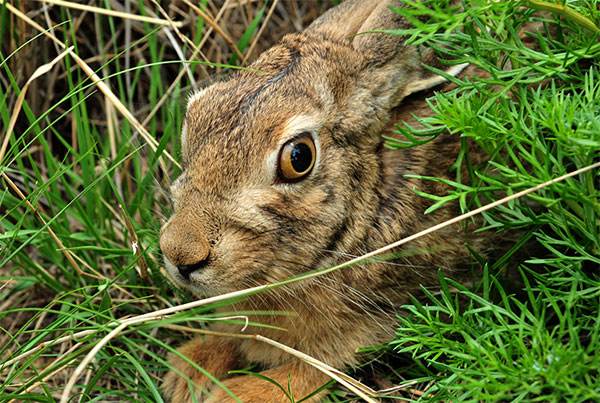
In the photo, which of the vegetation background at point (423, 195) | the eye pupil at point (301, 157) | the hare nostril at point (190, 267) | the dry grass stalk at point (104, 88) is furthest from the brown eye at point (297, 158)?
the dry grass stalk at point (104, 88)

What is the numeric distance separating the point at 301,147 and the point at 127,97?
6.29ft

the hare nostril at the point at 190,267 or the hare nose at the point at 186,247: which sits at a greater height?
the hare nose at the point at 186,247

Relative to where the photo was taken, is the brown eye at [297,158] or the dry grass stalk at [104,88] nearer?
the brown eye at [297,158]

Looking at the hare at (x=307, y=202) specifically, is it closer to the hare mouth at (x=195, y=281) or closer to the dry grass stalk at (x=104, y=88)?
the hare mouth at (x=195, y=281)

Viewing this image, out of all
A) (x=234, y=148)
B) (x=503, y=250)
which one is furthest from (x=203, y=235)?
(x=503, y=250)

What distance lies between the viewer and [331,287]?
340cm

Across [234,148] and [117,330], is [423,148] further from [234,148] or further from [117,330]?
[117,330]

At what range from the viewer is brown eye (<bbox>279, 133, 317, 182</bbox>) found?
127 inches

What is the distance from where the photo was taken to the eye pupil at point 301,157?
323 cm

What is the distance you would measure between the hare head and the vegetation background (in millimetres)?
137

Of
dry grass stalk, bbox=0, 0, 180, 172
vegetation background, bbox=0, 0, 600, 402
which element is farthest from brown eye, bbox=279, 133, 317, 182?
dry grass stalk, bbox=0, 0, 180, 172

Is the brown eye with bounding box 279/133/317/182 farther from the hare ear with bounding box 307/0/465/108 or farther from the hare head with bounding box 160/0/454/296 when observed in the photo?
the hare ear with bounding box 307/0/465/108

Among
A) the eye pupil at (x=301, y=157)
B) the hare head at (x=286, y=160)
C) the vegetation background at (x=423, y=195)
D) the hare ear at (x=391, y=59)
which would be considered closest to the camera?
the vegetation background at (x=423, y=195)

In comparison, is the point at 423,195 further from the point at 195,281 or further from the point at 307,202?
the point at 195,281
